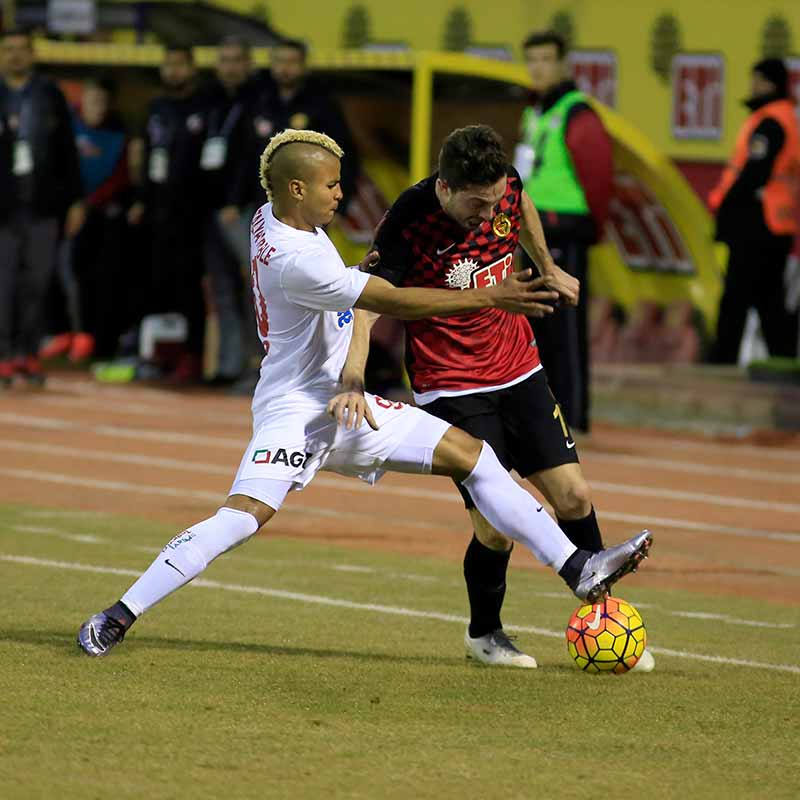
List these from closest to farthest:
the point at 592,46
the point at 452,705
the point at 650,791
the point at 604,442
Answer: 1. the point at 650,791
2. the point at 452,705
3. the point at 604,442
4. the point at 592,46

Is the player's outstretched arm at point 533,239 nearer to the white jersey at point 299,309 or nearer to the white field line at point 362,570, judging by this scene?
the white jersey at point 299,309

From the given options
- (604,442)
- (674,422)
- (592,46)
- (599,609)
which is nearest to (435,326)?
(599,609)

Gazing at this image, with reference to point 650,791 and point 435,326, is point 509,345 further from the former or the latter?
point 650,791

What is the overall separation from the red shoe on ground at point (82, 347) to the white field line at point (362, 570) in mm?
10231

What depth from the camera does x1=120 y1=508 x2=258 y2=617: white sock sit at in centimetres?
755

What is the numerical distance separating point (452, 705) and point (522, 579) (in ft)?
11.7

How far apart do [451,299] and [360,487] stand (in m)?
6.79

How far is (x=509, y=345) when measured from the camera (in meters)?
8.21

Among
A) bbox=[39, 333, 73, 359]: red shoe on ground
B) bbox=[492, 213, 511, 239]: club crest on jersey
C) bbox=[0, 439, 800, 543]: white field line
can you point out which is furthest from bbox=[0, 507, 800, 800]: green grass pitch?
bbox=[39, 333, 73, 359]: red shoe on ground

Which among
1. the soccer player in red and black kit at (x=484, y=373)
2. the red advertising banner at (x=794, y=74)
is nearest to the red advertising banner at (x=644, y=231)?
the red advertising banner at (x=794, y=74)

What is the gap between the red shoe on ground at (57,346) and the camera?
22.1 meters

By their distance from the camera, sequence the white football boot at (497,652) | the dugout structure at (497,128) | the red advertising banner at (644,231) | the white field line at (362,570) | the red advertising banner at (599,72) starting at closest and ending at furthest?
1. the white football boot at (497,652)
2. the white field line at (362,570)
3. the dugout structure at (497,128)
4. the red advertising banner at (644,231)
5. the red advertising banner at (599,72)

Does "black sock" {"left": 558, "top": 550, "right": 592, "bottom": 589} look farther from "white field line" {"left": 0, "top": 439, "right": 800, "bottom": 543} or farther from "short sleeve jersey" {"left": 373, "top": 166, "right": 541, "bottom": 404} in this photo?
"white field line" {"left": 0, "top": 439, "right": 800, "bottom": 543}

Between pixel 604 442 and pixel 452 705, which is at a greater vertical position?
pixel 452 705
